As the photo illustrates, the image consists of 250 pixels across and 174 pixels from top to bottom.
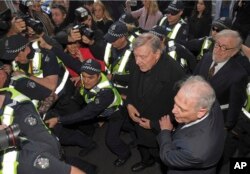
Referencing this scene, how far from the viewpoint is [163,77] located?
10.6 feet

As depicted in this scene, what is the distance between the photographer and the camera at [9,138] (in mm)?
1910

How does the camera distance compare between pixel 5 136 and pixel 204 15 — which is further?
pixel 204 15

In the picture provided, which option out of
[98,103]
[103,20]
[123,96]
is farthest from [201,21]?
[98,103]

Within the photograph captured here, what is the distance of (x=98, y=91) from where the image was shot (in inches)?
148

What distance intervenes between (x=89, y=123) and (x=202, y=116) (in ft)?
7.86

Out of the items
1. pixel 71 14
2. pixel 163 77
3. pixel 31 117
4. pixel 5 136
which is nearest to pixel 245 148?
pixel 163 77

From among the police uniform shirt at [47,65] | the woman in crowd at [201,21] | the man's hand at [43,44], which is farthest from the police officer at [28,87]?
the woman in crowd at [201,21]

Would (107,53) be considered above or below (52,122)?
above

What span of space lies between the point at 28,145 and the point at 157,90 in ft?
4.78

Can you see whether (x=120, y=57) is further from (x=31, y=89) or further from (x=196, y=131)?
(x=196, y=131)

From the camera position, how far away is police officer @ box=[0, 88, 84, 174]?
6.96ft

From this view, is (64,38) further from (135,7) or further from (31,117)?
(135,7)

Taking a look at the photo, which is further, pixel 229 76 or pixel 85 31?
pixel 85 31

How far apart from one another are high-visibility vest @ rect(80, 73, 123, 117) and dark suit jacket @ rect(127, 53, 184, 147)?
46 centimetres
